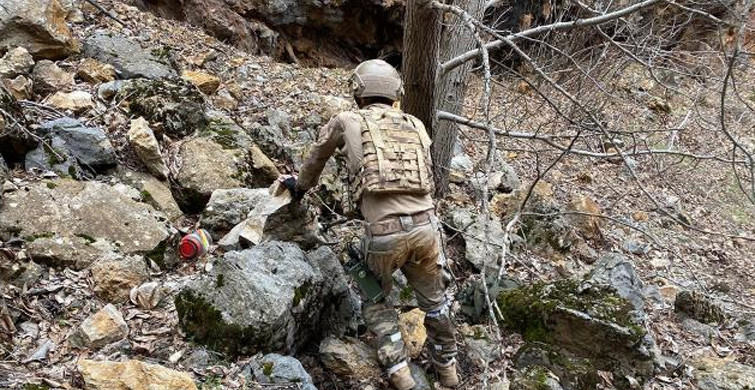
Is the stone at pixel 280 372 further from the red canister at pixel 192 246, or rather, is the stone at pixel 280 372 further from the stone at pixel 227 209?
the stone at pixel 227 209

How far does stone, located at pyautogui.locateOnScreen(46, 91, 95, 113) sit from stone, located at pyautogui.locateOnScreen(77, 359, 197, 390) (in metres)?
2.99

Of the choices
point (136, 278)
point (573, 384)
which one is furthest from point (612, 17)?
point (136, 278)

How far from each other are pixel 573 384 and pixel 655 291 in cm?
234

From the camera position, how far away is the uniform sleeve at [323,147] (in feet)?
11.0

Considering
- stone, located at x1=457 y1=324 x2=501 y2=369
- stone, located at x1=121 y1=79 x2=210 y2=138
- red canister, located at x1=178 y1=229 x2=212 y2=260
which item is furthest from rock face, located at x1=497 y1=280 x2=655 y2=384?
stone, located at x1=121 y1=79 x2=210 y2=138

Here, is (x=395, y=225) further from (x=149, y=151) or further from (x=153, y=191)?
(x=149, y=151)

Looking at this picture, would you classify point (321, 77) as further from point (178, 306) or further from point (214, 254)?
point (178, 306)

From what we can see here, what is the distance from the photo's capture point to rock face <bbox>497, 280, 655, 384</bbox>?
3.85 metres

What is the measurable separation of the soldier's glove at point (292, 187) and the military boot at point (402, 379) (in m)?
1.37

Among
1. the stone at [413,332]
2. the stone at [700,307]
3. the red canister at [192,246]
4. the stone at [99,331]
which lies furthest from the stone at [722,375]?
the stone at [99,331]

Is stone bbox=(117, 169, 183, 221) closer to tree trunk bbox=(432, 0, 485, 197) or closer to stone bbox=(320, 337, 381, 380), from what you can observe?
stone bbox=(320, 337, 381, 380)

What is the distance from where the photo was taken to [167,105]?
5133 millimetres

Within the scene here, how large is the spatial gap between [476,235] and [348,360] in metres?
2.12

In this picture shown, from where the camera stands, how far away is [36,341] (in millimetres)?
2930
